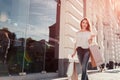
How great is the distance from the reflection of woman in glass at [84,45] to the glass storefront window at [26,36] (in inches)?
72.5

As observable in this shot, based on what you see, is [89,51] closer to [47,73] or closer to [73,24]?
[47,73]

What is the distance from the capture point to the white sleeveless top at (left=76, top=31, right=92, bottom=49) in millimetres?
6684

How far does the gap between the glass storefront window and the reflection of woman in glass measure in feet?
6.05

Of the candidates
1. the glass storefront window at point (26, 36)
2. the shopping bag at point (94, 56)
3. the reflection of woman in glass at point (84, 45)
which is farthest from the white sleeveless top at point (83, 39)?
the glass storefront window at point (26, 36)

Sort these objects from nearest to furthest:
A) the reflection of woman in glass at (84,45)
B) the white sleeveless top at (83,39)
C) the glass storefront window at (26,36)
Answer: the reflection of woman in glass at (84,45), the white sleeveless top at (83,39), the glass storefront window at (26,36)

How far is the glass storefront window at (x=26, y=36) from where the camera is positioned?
280 inches

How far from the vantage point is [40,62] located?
9406mm

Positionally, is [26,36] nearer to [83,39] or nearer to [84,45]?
[83,39]

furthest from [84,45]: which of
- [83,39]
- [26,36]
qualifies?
[26,36]

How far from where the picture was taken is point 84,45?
667 centimetres

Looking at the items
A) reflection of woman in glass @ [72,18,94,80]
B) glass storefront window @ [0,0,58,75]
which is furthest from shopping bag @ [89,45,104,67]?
glass storefront window @ [0,0,58,75]

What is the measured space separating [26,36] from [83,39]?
2.21 m

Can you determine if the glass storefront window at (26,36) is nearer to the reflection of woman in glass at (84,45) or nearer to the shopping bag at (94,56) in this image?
the reflection of woman in glass at (84,45)

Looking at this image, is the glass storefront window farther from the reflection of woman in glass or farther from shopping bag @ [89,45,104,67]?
shopping bag @ [89,45,104,67]
